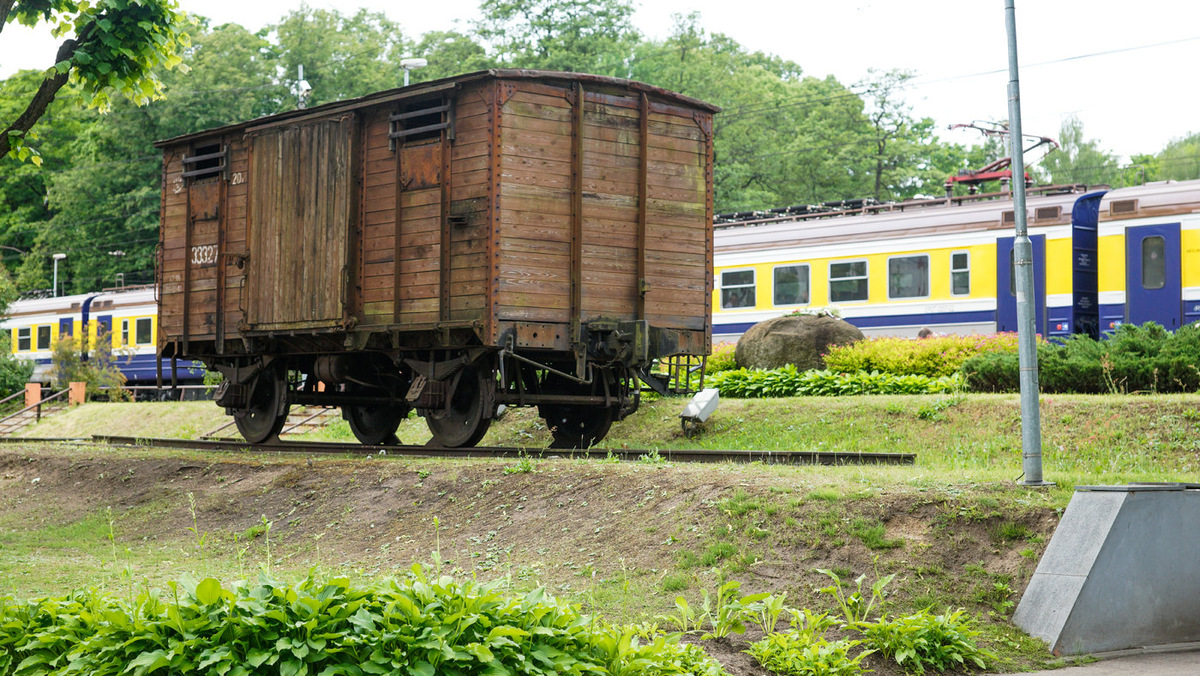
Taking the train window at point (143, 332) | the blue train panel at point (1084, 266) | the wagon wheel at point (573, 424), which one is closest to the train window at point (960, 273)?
the blue train panel at point (1084, 266)

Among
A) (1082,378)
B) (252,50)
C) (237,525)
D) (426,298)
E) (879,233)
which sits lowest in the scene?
(237,525)

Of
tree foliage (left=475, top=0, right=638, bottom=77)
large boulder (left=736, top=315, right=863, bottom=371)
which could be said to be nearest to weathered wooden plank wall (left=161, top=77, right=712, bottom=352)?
large boulder (left=736, top=315, right=863, bottom=371)

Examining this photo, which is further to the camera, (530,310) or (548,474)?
(530,310)

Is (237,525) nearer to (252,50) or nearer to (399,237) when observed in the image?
(399,237)

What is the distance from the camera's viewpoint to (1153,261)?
2050cm

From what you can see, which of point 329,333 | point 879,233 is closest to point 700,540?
point 329,333

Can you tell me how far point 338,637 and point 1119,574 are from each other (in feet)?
15.9

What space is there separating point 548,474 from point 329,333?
18.3 feet

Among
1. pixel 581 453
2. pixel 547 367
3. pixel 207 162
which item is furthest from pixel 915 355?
pixel 207 162

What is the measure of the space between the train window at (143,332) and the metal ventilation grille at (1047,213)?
1005 inches

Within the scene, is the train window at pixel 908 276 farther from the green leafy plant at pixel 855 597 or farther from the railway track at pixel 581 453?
the green leafy plant at pixel 855 597

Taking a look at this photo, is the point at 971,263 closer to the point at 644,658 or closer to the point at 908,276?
the point at 908,276

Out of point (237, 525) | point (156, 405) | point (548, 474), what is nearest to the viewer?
point (548, 474)

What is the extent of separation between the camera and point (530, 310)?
43.6ft
